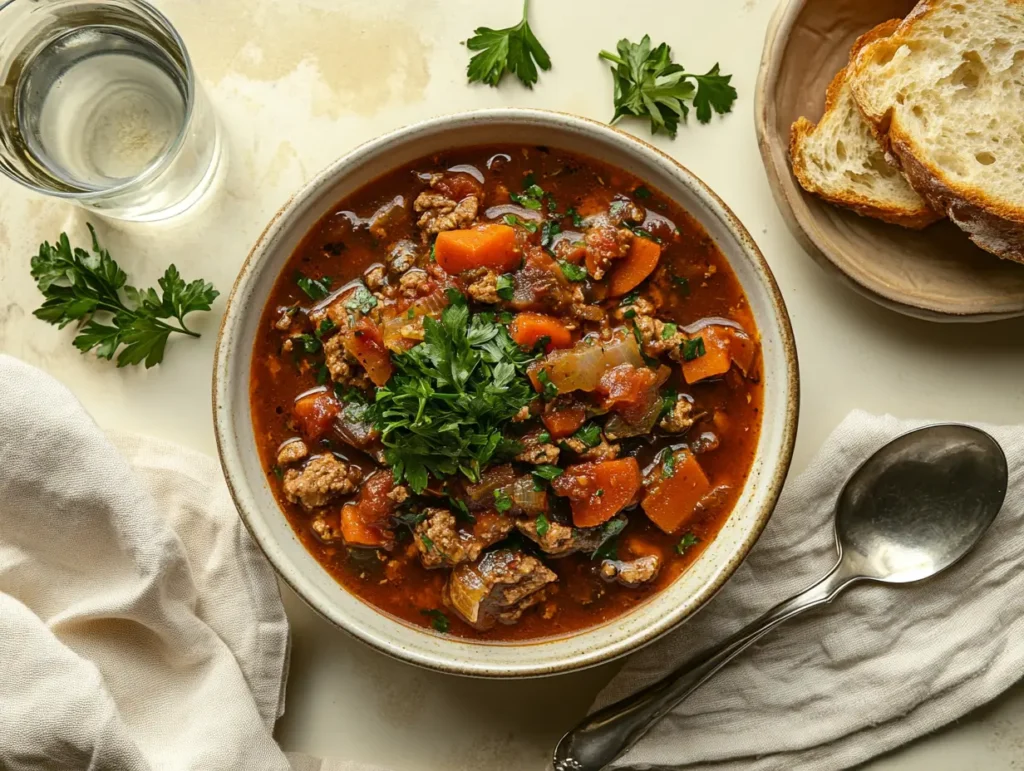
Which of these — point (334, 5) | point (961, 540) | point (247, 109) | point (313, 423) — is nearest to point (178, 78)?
point (247, 109)

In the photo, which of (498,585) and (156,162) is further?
(156,162)

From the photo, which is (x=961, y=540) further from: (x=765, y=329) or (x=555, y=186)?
(x=555, y=186)

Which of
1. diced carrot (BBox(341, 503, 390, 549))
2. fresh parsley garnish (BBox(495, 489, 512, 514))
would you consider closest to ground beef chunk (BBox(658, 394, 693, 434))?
fresh parsley garnish (BBox(495, 489, 512, 514))

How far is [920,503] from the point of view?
12.3ft

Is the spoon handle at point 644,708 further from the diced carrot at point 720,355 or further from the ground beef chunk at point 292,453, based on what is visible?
the ground beef chunk at point 292,453

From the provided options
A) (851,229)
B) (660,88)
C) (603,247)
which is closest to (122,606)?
(603,247)

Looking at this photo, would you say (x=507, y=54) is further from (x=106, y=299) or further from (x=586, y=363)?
(x=106, y=299)

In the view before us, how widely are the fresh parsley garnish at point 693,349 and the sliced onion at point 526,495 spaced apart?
73 cm

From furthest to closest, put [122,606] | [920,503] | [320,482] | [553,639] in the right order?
[920,503] → [122,606] → [553,639] → [320,482]

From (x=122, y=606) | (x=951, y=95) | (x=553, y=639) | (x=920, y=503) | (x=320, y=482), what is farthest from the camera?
(x=951, y=95)

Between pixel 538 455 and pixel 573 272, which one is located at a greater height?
pixel 573 272

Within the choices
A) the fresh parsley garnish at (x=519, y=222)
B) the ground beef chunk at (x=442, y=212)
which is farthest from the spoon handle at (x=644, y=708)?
the ground beef chunk at (x=442, y=212)

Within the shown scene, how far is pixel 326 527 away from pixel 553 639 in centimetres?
95

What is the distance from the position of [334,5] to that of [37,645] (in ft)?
9.25
